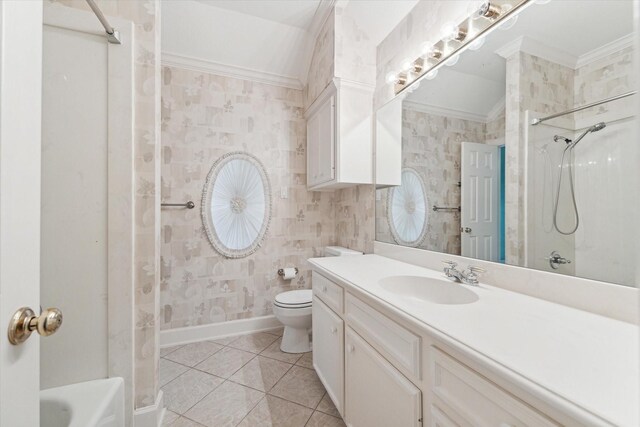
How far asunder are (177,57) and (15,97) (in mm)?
2226

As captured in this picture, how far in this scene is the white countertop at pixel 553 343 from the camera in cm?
47

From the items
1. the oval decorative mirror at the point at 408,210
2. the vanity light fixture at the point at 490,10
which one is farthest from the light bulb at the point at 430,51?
the oval decorative mirror at the point at 408,210

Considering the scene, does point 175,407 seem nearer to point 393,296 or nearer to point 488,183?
point 393,296

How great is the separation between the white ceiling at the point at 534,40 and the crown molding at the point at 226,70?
1582 millimetres

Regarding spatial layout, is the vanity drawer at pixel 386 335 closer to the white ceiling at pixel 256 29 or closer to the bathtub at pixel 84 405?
the bathtub at pixel 84 405

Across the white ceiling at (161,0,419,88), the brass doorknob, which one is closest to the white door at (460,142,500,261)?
the white ceiling at (161,0,419,88)

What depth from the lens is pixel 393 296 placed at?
100 cm

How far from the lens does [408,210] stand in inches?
70.6

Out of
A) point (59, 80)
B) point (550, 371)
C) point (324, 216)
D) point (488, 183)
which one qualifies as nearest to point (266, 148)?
point (324, 216)

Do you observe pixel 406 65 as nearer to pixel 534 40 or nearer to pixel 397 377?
pixel 534 40

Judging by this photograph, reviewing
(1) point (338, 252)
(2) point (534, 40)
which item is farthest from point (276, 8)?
(1) point (338, 252)

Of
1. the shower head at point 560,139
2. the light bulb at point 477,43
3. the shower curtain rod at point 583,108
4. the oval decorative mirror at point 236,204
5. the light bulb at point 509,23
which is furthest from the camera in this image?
the oval decorative mirror at point 236,204

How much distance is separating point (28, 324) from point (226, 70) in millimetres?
2509

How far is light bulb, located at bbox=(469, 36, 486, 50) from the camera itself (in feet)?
4.20
